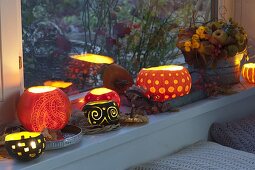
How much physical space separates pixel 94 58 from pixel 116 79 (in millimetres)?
118

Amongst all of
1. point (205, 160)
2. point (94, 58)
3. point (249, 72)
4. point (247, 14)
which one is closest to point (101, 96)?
point (94, 58)

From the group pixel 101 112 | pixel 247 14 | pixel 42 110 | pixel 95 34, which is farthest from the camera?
pixel 247 14

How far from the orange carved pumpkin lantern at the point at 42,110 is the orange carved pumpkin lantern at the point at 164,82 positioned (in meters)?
0.39

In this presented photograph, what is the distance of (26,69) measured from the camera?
154 cm

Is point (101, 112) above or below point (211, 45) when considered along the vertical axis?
below

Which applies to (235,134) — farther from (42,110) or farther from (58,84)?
(42,110)

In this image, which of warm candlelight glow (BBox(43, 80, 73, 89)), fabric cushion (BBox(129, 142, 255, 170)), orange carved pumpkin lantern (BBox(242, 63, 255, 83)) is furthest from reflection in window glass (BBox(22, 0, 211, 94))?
fabric cushion (BBox(129, 142, 255, 170))

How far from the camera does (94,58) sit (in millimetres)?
1803

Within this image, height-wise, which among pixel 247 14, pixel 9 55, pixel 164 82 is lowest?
pixel 164 82

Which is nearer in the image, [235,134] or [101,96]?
[101,96]

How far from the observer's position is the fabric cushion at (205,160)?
1498 mm

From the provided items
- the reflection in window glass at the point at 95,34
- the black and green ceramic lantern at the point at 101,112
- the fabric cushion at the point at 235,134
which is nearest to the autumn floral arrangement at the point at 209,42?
the reflection in window glass at the point at 95,34

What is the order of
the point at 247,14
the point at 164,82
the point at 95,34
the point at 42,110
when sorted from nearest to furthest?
the point at 42,110, the point at 164,82, the point at 95,34, the point at 247,14

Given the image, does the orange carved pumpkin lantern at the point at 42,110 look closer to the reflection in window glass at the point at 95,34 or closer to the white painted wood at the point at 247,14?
the reflection in window glass at the point at 95,34
